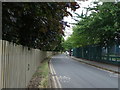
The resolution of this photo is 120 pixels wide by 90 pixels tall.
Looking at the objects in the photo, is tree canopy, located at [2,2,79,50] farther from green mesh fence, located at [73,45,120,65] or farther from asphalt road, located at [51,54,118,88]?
green mesh fence, located at [73,45,120,65]

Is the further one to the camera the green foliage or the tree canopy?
the green foliage

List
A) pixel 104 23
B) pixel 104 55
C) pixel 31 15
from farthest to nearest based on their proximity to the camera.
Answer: pixel 104 55 → pixel 104 23 → pixel 31 15

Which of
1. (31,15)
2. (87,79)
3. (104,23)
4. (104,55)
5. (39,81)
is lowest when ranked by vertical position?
(87,79)

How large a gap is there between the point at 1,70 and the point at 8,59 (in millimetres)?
766

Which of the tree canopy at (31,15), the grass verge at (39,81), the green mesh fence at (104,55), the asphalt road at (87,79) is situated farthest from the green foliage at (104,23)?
the tree canopy at (31,15)

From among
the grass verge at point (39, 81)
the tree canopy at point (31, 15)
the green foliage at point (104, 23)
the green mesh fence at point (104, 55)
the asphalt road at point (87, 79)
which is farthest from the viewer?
the green mesh fence at point (104, 55)

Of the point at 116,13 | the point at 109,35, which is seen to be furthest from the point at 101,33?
the point at 116,13

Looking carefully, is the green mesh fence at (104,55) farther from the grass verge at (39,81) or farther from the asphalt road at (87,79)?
the grass verge at (39,81)

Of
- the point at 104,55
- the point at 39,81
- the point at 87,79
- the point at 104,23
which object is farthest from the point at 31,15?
the point at 104,55

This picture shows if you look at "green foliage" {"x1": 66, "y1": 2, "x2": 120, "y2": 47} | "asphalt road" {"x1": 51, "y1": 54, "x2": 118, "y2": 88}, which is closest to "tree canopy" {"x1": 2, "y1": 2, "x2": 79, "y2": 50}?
"asphalt road" {"x1": 51, "y1": 54, "x2": 118, "y2": 88}

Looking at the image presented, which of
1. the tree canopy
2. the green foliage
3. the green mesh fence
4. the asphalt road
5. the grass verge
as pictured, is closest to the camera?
the tree canopy

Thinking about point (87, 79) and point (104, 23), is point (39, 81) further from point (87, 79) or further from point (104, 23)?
point (104, 23)

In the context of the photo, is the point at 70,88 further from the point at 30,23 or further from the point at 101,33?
the point at 101,33

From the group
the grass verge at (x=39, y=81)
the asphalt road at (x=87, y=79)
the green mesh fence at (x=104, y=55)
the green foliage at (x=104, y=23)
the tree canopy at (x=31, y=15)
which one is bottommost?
the asphalt road at (x=87, y=79)
